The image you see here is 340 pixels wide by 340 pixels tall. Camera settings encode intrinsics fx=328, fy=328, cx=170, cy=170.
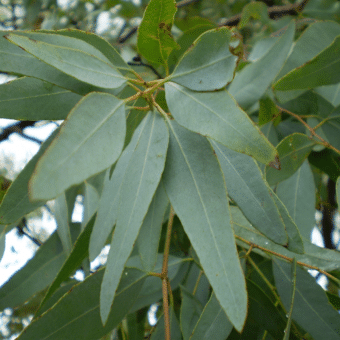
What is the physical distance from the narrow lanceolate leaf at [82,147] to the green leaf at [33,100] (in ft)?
0.44

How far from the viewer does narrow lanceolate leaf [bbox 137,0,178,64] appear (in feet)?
1.51

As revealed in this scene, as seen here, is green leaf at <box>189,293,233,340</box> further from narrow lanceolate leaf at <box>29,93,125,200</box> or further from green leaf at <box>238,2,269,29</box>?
green leaf at <box>238,2,269,29</box>

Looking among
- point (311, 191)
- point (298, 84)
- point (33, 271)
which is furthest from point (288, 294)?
point (33, 271)

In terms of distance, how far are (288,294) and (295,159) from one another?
287mm

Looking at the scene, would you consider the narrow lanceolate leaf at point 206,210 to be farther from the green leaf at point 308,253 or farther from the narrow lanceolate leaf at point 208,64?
the green leaf at point 308,253

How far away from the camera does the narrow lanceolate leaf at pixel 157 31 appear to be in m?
0.46

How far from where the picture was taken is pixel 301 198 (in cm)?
78

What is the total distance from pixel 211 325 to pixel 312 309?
0.69ft

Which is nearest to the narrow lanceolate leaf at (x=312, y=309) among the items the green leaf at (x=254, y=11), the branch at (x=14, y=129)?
the green leaf at (x=254, y=11)

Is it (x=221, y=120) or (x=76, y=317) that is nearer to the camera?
(x=221, y=120)

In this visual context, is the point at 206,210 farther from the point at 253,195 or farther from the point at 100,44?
the point at 100,44

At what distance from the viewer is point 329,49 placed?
2.07 ft

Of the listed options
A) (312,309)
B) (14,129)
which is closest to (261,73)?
(312,309)

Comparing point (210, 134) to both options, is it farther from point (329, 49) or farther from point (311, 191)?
point (311, 191)
